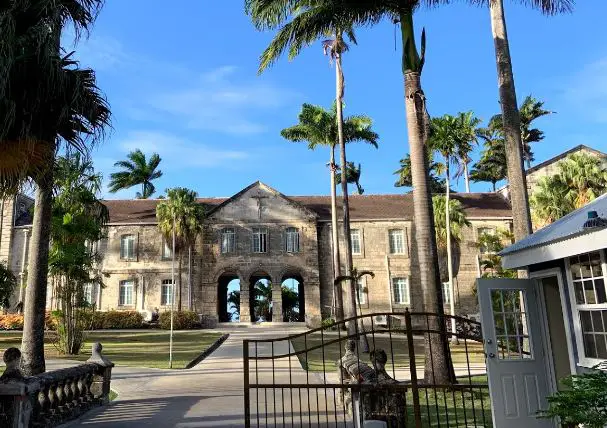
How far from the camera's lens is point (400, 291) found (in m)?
36.6

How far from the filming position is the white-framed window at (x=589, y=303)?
19.7 feet

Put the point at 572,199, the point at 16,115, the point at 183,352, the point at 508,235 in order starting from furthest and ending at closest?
the point at 508,235 < the point at 572,199 < the point at 183,352 < the point at 16,115

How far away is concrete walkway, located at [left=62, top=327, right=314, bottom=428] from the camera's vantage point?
793cm

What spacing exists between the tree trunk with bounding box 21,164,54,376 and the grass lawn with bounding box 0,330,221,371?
6.79 m

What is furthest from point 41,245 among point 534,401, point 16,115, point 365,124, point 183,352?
point 365,124

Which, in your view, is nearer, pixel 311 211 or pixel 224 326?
pixel 224 326

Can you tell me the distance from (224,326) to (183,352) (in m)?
16.0

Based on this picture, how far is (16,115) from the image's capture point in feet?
19.7

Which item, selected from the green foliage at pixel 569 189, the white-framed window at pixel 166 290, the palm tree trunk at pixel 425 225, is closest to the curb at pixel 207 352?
the palm tree trunk at pixel 425 225

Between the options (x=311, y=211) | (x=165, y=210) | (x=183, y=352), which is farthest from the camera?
(x=311, y=211)

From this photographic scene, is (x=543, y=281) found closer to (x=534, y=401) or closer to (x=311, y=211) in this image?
(x=534, y=401)

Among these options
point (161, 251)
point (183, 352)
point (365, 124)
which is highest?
point (365, 124)

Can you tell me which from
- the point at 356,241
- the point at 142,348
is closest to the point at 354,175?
the point at 356,241

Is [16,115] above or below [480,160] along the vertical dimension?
below
